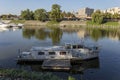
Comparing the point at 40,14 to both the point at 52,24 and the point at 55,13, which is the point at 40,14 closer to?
the point at 55,13

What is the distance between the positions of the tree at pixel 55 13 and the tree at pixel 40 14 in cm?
760

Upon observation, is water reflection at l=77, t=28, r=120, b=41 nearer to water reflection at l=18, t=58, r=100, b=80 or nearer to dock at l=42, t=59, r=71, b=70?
water reflection at l=18, t=58, r=100, b=80

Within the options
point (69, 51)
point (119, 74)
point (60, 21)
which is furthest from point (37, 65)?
point (60, 21)

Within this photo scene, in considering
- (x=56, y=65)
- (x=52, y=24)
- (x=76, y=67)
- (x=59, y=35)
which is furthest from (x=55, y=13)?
(x=56, y=65)

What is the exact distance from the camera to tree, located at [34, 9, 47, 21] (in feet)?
565

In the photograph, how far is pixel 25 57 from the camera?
34.3 metres

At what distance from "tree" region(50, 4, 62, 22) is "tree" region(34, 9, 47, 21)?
24.9ft

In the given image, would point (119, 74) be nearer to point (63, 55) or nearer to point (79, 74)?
point (79, 74)

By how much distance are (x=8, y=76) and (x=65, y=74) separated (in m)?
10.2

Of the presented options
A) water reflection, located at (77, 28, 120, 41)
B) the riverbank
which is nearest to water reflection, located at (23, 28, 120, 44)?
water reflection, located at (77, 28, 120, 41)

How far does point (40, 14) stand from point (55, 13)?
1304 cm

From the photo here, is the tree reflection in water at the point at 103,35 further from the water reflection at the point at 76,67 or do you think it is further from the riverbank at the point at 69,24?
the riverbank at the point at 69,24

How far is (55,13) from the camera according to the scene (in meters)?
167

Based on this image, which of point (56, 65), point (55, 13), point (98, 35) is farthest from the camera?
point (55, 13)
